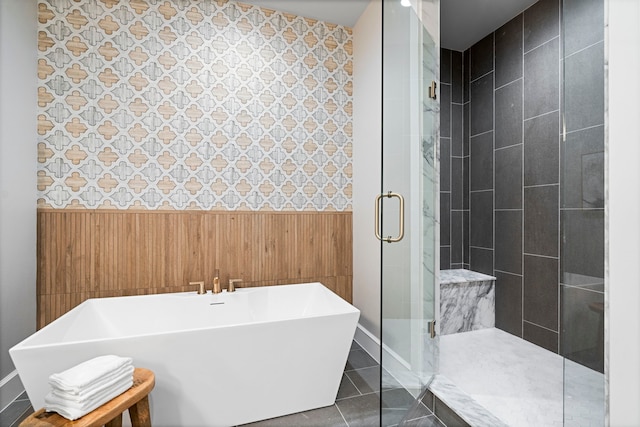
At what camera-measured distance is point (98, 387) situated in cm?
123

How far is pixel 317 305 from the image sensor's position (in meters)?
2.34

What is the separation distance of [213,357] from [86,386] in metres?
0.56

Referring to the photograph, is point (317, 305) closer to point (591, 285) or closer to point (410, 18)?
point (591, 285)

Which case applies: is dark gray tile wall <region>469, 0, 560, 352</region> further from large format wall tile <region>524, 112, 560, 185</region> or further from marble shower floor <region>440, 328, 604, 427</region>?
marble shower floor <region>440, 328, 604, 427</region>

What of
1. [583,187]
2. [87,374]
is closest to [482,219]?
[583,187]

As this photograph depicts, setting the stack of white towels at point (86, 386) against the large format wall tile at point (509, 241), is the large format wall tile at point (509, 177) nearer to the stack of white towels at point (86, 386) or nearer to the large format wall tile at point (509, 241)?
the large format wall tile at point (509, 241)

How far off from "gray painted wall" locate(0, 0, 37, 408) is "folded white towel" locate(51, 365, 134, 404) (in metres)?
1.12

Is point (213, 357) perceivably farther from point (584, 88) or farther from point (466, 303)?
point (466, 303)

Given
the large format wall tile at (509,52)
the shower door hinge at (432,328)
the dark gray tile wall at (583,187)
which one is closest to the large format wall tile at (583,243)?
the dark gray tile wall at (583,187)

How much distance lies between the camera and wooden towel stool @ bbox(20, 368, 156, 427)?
114cm

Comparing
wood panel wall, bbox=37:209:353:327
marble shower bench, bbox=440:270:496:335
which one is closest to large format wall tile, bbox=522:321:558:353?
marble shower bench, bbox=440:270:496:335

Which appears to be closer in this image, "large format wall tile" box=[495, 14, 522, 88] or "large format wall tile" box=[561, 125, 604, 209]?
"large format wall tile" box=[561, 125, 604, 209]

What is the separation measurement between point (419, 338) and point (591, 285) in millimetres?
889

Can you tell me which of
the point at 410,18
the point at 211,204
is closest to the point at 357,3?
the point at 410,18
